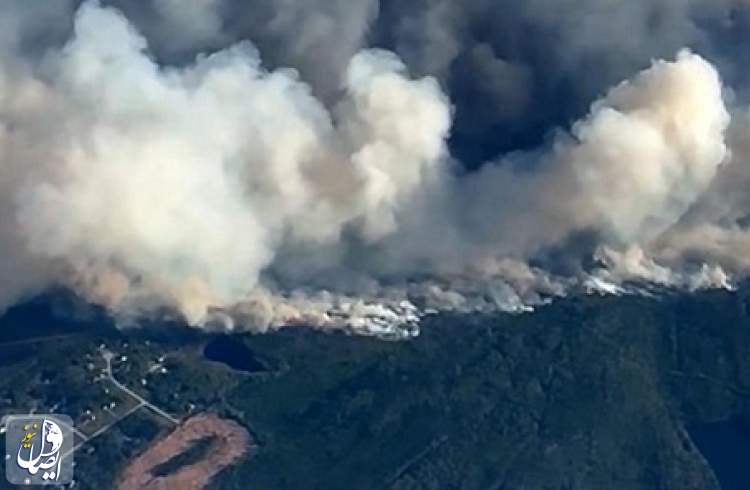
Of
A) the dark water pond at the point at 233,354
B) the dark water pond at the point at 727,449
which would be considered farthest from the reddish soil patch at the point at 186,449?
the dark water pond at the point at 727,449

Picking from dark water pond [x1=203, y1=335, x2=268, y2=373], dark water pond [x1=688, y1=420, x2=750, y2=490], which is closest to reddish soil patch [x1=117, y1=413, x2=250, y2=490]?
dark water pond [x1=203, y1=335, x2=268, y2=373]

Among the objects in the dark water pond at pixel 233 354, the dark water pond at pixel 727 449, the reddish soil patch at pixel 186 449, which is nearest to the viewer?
the reddish soil patch at pixel 186 449

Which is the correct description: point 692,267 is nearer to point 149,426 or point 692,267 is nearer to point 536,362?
point 536,362

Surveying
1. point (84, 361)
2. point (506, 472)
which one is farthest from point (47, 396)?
point (506, 472)

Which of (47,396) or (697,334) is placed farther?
(697,334)

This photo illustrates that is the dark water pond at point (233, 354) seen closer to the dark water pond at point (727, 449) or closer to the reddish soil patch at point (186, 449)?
the reddish soil patch at point (186, 449)

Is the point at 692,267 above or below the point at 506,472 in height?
above

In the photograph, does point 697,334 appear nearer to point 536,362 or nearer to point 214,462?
point 536,362
